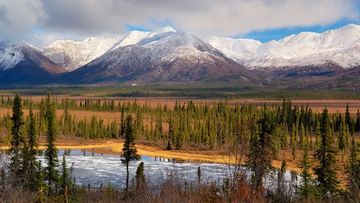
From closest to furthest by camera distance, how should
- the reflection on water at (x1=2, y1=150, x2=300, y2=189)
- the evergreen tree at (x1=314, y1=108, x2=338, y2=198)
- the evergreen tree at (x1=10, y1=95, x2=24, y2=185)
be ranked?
1. the evergreen tree at (x1=10, y1=95, x2=24, y2=185)
2. the evergreen tree at (x1=314, y1=108, x2=338, y2=198)
3. the reflection on water at (x1=2, y1=150, x2=300, y2=189)

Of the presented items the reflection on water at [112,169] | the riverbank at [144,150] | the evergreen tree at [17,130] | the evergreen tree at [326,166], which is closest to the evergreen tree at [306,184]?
the evergreen tree at [326,166]

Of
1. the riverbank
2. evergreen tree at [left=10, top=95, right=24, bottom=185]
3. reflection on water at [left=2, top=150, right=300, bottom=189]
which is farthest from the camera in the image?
the riverbank

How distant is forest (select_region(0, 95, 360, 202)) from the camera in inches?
493

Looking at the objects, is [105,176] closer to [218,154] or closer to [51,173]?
[51,173]

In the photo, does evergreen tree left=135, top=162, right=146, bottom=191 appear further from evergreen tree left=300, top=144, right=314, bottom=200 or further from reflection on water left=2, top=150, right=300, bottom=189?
evergreen tree left=300, top=144, right=314, bottom=200

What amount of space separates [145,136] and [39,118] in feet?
121

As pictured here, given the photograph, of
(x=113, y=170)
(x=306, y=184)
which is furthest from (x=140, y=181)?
(x=113, y=170)

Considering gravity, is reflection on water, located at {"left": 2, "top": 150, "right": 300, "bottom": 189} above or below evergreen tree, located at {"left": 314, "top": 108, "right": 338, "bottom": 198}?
below

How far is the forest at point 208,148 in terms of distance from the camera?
1252cm

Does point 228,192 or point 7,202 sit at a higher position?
point 228,192

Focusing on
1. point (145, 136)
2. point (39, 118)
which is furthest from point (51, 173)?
point (39, 118)

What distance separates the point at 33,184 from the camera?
51375 mm

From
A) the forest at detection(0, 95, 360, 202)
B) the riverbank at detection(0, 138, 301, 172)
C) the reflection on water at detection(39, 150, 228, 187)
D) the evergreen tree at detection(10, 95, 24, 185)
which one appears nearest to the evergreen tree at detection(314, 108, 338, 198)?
the forest at detection(0, 95, 360, 202)

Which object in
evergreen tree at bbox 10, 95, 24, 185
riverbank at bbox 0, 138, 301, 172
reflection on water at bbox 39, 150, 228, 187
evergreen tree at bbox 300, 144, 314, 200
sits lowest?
riverbank at bbox 0, 138, 301, 172
